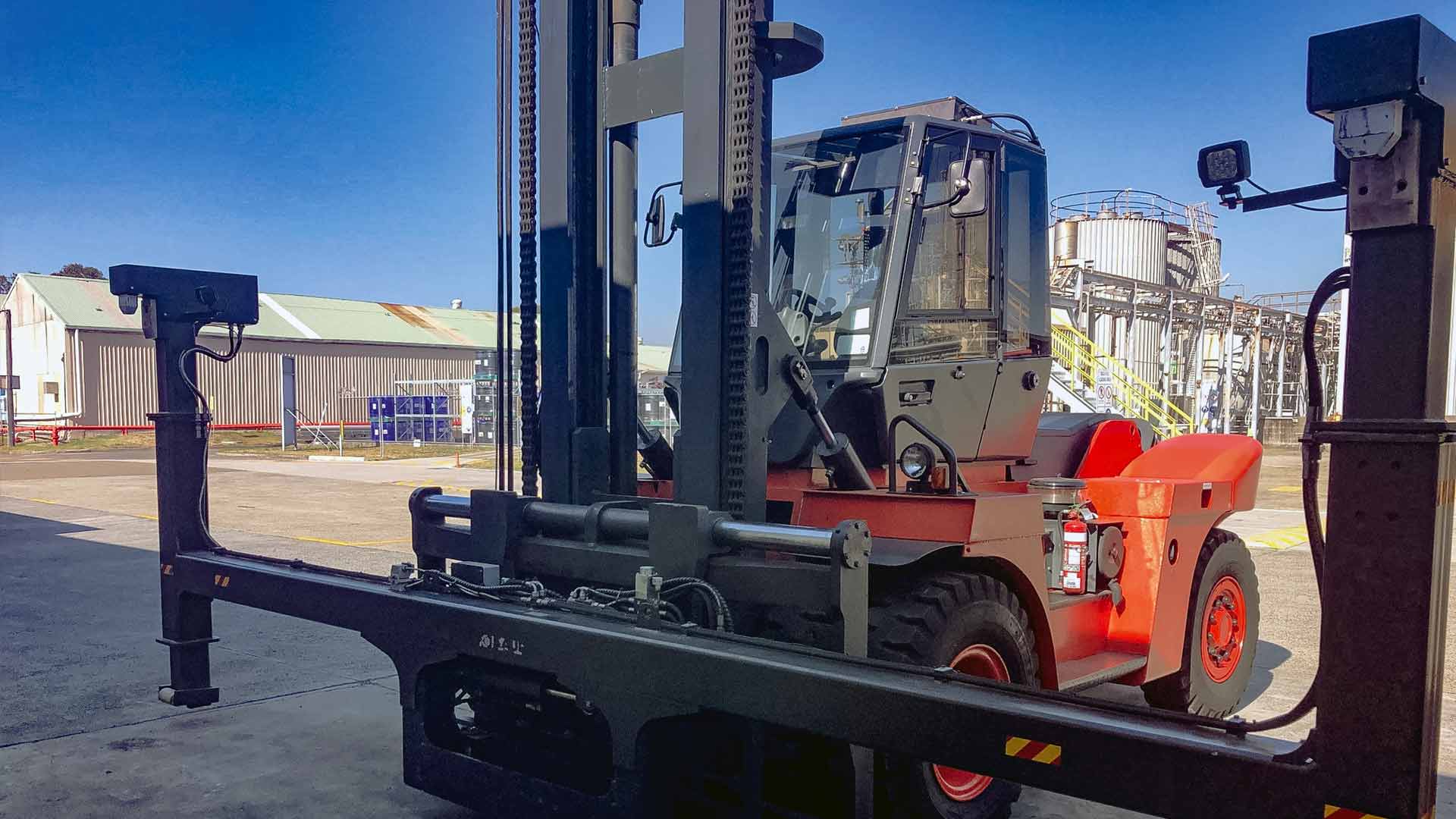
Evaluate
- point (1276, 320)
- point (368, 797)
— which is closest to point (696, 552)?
point (368, 797)

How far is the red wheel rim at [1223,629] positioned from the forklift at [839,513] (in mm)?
69

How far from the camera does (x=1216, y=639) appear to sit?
5.82 metres

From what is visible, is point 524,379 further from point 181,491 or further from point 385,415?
point 385,415

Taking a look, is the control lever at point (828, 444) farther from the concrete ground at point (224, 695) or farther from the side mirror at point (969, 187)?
the concrete ground at point (224, 695)

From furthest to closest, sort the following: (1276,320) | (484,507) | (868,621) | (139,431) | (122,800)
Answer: (139,431), (1276,320), (122,800), (484,507), (868,621)

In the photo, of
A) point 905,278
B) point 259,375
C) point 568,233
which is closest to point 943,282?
point 905,278

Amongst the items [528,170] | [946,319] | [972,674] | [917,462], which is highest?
[528,170]

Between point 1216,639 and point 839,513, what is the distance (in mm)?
3035

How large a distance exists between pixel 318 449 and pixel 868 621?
34558 millimetres

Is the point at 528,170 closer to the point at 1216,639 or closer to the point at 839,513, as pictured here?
the point at 839,513

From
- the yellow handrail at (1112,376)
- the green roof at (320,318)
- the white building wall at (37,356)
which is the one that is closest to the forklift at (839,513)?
the yellow handrail at (1112,376)

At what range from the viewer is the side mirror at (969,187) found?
3938 millimetres

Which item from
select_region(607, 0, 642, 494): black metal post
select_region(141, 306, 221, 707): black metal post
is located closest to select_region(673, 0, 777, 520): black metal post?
select_region(607, 0, 642, 494): black metal post

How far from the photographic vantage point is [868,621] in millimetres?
3461
